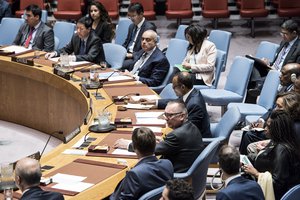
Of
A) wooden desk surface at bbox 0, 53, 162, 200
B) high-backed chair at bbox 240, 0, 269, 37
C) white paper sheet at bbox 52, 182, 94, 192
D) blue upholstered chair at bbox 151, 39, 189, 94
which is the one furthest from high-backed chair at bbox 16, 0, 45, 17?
white paper sheet at bbox 52, 182, 94, 192

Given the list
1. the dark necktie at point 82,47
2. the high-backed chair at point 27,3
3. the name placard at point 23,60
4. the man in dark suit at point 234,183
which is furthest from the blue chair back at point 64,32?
the man in dark suit at point 234,183

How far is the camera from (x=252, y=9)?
1366cm

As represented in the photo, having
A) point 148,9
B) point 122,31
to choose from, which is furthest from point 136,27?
point 148,9

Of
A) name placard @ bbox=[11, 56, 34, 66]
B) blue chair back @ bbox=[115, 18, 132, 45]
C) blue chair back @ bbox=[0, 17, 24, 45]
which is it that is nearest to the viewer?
name placard @ bbox=[11, 56, 34, 66]

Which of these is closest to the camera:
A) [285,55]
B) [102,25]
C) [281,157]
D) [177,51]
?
[281,157]

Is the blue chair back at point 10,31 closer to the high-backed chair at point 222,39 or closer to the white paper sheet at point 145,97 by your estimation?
the high-backed chair at point 222,39

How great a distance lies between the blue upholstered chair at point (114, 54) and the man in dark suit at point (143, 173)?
4.20 metres

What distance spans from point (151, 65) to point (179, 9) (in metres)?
6.06

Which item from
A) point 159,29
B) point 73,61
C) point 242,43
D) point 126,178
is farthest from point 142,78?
point 159,29

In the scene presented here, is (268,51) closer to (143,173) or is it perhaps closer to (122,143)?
(122,143)

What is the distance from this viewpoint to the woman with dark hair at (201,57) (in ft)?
26.6

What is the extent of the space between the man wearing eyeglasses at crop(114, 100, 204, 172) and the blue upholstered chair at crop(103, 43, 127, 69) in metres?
3.51

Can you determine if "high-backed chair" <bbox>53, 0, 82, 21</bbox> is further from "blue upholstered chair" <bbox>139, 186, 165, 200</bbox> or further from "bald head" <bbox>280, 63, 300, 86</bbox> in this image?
"blue upholstered chair" <bbox>139, 186, 165, 200</bbox>

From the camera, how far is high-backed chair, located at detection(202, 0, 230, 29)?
44.4 feet
